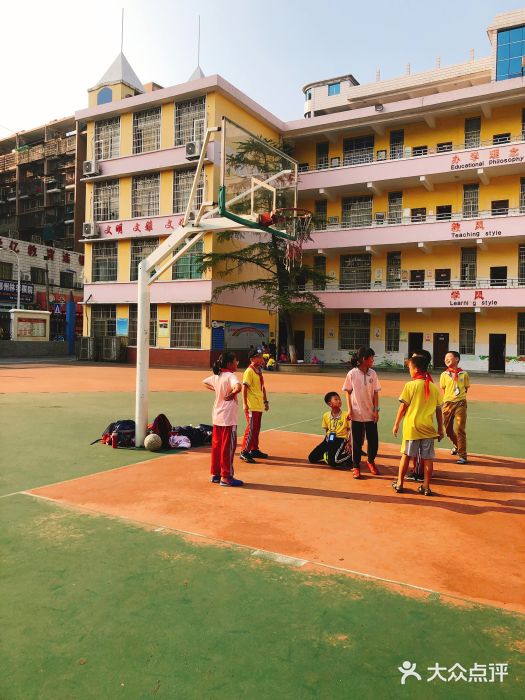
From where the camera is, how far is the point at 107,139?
34750 mm

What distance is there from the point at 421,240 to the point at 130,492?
2811 cm

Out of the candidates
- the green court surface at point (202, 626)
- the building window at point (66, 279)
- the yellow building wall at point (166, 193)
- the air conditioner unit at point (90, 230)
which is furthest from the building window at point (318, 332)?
the green court surface at point (202, 626)

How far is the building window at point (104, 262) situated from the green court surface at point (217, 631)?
3222 cm

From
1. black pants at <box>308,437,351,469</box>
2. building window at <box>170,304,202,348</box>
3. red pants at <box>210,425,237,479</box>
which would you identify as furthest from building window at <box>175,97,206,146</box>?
red pants at <box>210,425,237,479</box>

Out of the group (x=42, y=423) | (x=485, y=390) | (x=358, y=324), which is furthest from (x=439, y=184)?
(x=42, y=423)

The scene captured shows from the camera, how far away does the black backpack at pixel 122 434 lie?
8.63m

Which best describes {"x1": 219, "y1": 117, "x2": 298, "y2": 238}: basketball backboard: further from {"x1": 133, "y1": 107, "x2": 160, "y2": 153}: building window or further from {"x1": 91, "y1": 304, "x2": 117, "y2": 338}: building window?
{"x1": 91, "y1": 304, "x2": 117, "y2": 338}: building window

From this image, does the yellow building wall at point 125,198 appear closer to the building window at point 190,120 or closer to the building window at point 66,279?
the building window at point 190,120

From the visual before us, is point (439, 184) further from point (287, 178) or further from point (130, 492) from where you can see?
point (130, 492)

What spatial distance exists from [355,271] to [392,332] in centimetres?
442

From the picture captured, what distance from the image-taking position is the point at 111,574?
4.02 m

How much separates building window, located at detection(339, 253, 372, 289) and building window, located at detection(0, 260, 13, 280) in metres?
28.2

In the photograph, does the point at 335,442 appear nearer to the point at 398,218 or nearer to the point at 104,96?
the point at 398,218

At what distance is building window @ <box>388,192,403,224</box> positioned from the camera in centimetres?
3309
